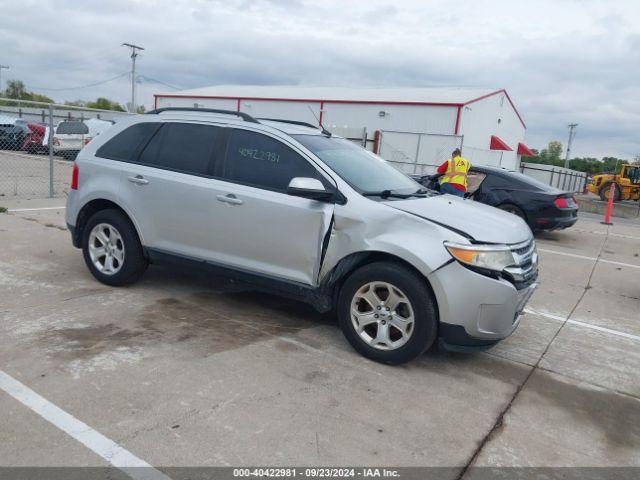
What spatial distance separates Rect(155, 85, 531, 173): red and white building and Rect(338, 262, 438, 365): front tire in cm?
1737

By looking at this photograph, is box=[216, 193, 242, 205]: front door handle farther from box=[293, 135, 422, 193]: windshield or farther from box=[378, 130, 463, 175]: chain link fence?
box=[378, 130, 463, 175]: chain link fence

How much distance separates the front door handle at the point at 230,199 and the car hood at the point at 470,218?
1268mm

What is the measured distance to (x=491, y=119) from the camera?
109 ft

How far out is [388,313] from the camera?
407 centimetres

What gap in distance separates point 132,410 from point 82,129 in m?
18.0

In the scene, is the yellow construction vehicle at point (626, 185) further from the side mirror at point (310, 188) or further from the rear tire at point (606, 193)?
the side mirror at point (310, 188)

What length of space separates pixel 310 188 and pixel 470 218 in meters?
1.27

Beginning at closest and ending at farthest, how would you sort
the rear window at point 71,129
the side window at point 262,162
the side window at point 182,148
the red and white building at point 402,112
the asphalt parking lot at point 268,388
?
the asphalt parking lot at point 268,388 → the side window at point 262,162 → the side window at point 182,148 → the rear window at point 71,129 → the red and white building at point 402,112

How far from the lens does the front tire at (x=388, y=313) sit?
3.93 metres

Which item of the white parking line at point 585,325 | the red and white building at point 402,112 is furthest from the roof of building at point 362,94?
the white parking line at point 585,325

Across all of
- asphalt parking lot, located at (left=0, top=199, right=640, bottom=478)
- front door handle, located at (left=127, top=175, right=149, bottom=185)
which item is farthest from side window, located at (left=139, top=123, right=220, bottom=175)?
asphalt parking lot, located at (left=0, top=199, right=640, bottom=478)

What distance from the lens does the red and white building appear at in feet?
76.5

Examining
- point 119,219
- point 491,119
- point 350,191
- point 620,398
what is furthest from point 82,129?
point 491,119

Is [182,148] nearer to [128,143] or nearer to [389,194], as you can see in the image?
[128,143]
